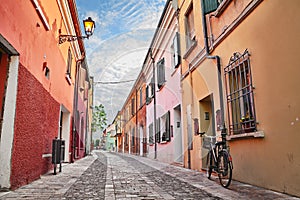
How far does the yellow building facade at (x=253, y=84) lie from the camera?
3334mm

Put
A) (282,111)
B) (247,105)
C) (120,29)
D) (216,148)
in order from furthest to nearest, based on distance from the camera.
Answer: (120,29) < (216,148) < (247,105) < (282,111)

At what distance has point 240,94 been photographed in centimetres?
498

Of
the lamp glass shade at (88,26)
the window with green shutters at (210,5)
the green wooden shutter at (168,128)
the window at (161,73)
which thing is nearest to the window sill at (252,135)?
the window with green shutters at (210,5)

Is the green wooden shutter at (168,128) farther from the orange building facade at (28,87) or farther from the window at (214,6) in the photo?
the window at (214,6)

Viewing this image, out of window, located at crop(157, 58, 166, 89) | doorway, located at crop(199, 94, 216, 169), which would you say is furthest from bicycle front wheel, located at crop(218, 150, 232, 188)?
window, located at crop(157, 58, 166, 89)

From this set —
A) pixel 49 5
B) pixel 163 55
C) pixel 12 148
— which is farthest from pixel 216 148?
pixel 163 55

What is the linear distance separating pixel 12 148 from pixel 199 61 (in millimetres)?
4876

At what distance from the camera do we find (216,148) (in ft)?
17.1

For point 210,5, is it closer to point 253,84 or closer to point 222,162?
point 253,84

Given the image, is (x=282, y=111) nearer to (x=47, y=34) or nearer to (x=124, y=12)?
(x=47, y=34)

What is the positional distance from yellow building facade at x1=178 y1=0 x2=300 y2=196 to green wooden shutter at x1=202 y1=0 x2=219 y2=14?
0.09 ft

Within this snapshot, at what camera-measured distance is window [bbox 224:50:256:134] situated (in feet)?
14.6

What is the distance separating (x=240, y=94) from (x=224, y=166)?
1453 millimetres

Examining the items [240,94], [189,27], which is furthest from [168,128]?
[240,94]
